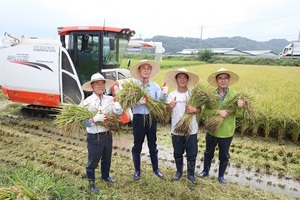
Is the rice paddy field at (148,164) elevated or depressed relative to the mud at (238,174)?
elevated

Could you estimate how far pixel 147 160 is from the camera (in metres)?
4.91

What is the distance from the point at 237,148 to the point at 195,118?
2.21 m

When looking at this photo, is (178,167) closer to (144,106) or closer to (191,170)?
(191,170)

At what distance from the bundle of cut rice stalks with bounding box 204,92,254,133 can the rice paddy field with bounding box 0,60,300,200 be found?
1.44 feet

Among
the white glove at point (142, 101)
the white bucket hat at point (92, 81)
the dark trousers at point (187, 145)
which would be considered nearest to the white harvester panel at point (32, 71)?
the white bucket hat at point (92, 81)

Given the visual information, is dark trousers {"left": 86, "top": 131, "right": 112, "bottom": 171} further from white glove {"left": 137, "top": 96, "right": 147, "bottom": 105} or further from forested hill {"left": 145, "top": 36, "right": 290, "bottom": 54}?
forested hill {"left": 145, "top": 36, "right": 290, "bottom": 54}

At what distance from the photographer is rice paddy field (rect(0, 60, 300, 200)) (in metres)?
3.05

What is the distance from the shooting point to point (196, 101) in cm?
365

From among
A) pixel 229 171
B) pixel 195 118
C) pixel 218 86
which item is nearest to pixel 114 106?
pixel 195 118

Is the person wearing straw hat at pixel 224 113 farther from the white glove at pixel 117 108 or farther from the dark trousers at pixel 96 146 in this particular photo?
the dark trousers at pixel 96 146

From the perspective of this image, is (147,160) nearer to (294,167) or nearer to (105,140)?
(105,140)

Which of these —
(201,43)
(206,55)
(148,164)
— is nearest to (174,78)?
(148,164)

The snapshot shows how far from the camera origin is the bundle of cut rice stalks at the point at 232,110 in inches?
144

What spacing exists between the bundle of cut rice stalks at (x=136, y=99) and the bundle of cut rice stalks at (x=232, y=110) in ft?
2.18
